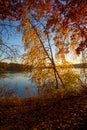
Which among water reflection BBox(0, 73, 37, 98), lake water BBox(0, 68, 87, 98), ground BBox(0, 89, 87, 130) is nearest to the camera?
ground BBox(0, 89, 87, 130)

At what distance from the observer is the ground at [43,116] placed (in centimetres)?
711

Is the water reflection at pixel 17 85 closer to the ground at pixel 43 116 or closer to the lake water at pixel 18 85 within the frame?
the lake water at pixel 18 85

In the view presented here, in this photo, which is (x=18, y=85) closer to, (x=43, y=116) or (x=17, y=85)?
(x=17, y=85)

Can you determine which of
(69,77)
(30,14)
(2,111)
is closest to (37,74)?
(69,77)

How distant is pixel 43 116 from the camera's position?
27.1ft

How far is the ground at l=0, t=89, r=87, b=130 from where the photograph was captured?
23.3 ft

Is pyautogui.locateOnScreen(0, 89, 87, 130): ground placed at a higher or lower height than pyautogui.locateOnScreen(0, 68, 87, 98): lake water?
lower

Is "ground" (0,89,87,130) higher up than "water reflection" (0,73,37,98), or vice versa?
"water reflection" (0,73,37,98)

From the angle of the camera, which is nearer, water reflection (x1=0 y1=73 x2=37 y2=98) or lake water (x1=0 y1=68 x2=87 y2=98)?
lake water (x1=0 y1=68 x2=87 y2=98)

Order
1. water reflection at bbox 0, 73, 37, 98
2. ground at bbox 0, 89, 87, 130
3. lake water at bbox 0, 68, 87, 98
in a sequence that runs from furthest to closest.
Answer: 1. water reflection at bbox 0, 73, 37, 98
2. lake water at bbox 0, 68, 87, 98
3. ground at bbox 0, 89, 87, 130

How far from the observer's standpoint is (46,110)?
9.20 meters

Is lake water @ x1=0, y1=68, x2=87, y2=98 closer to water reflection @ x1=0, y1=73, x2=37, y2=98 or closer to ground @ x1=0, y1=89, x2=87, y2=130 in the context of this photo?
water reflection @ x1=0, y1=73, x2=37, y2=98

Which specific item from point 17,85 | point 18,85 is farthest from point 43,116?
point 18,85

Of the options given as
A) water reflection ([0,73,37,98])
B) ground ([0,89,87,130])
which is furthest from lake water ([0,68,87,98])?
ground ([0,89,87,130])
